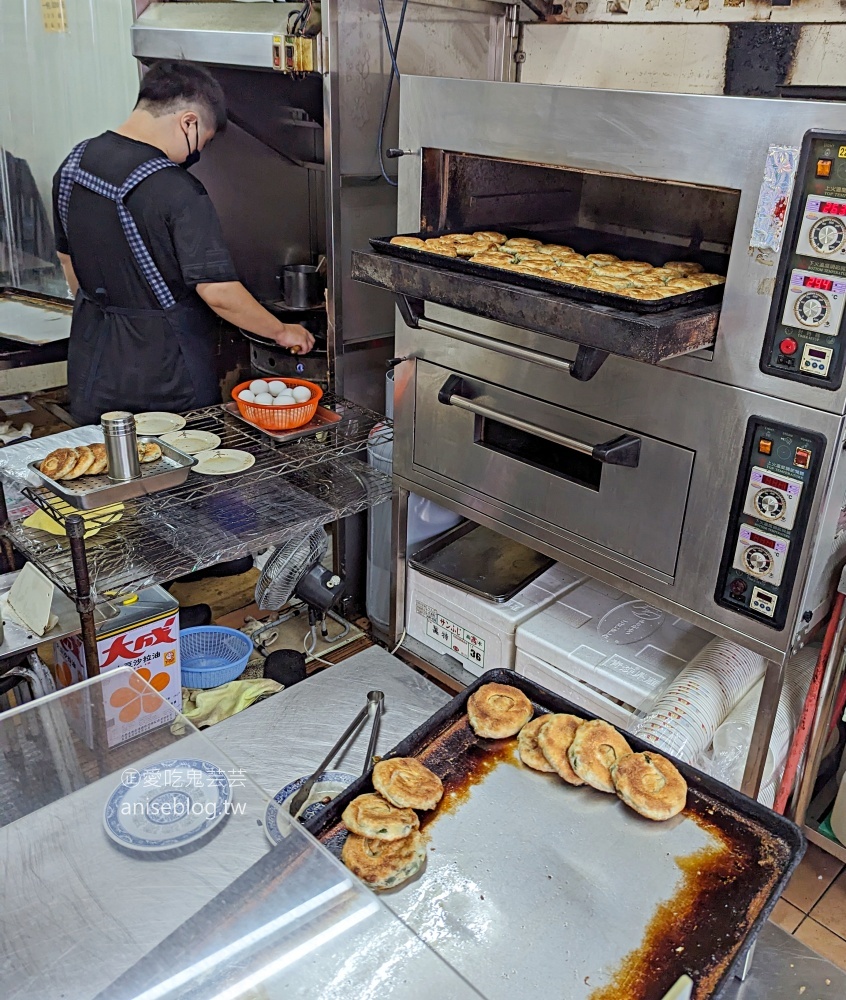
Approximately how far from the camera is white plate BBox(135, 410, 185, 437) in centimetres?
238

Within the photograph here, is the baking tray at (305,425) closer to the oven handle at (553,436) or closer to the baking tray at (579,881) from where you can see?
the oven handle at (553,436)

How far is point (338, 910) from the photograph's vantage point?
899 millimetres

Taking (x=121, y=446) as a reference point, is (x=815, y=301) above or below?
above

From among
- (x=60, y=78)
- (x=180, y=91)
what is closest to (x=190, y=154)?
(x=180, y=91)

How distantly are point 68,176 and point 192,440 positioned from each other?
93 cm

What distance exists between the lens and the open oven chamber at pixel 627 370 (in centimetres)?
143

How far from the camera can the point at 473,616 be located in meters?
2.13

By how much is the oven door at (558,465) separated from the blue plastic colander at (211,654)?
33.9 inches

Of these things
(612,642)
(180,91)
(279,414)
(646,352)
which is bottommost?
(612,642)

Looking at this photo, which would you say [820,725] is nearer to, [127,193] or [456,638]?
[456,638]

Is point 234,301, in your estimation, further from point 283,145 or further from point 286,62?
point 283,145

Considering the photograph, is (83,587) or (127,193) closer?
(83,587)

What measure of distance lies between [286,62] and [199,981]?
219 cm

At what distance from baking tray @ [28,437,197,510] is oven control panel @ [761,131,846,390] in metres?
1.34
